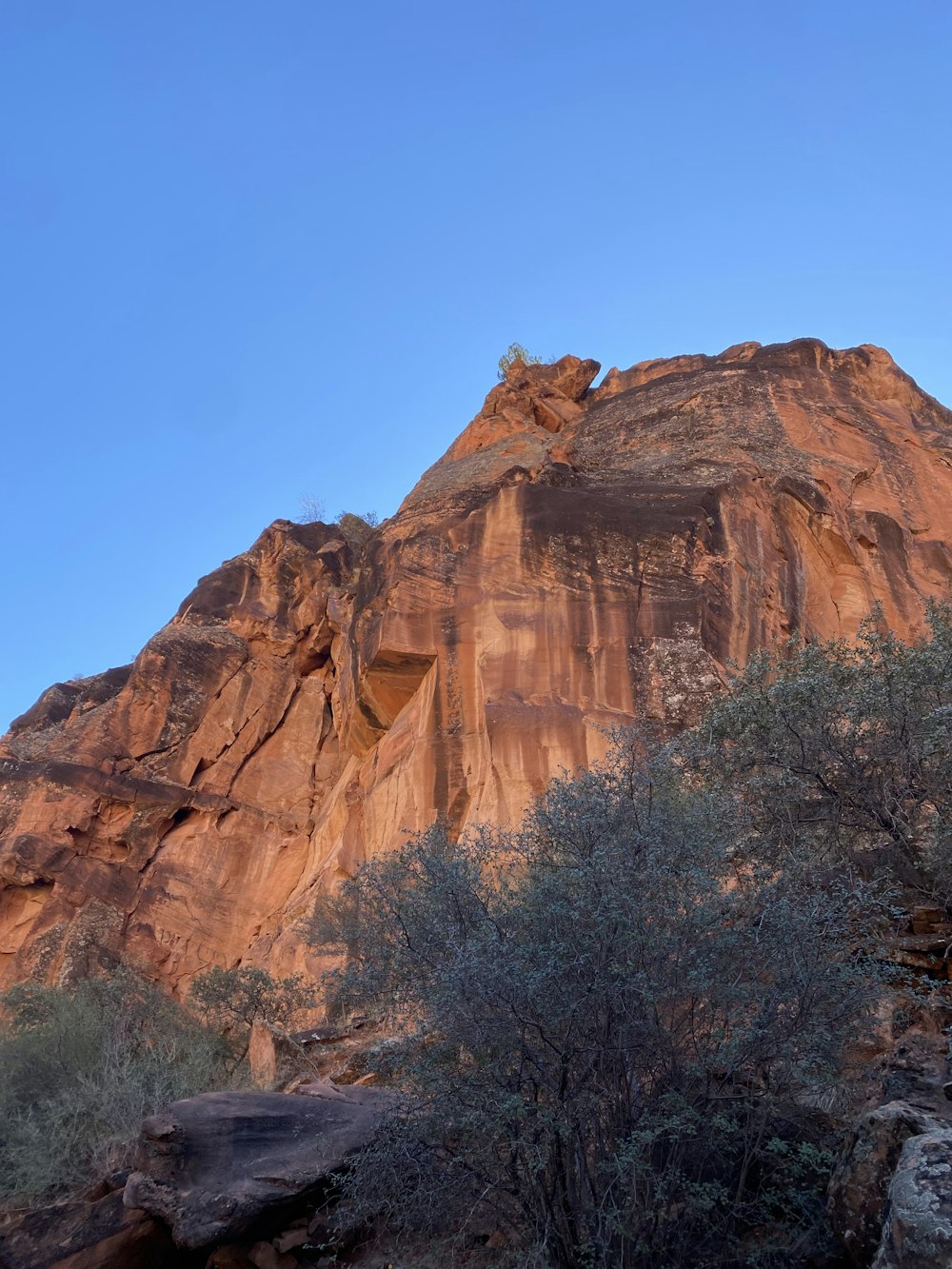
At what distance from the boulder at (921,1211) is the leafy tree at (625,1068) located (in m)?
1.24

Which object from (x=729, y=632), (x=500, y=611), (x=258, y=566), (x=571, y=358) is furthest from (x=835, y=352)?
(x=258, y=566)

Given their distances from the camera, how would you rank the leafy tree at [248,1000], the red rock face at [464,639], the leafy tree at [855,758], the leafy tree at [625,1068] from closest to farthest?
1. the leafy tree at [625,1068]
2. the leafy tree at [855,758]
3. the leafy tree at [248,1000]
4. the red rock face at [464,639]

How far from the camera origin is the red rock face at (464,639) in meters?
21.7

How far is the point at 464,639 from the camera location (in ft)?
75.1

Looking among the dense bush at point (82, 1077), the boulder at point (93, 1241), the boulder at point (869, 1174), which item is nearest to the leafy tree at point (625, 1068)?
the boulder at point (869, 1174)

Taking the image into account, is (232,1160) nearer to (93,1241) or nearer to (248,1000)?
(93,1241)

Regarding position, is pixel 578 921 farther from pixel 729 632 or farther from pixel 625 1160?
pixel 729 632

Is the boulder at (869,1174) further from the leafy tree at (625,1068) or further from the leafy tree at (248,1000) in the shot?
the leafy tree at (248,1000)

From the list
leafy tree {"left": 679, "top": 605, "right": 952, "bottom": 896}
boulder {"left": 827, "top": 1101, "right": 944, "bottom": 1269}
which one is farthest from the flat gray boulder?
leafy tree {"left": 679, "top": 605, "right": 952, "bottom": 896}

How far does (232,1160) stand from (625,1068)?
4278 millimetres

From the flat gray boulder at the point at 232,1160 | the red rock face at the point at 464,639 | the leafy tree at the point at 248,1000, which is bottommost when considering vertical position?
the flat gray boulder at the point at 232,1160

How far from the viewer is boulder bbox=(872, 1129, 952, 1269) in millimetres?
5758

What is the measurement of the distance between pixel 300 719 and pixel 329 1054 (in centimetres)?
1790

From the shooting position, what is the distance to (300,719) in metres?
31.9
